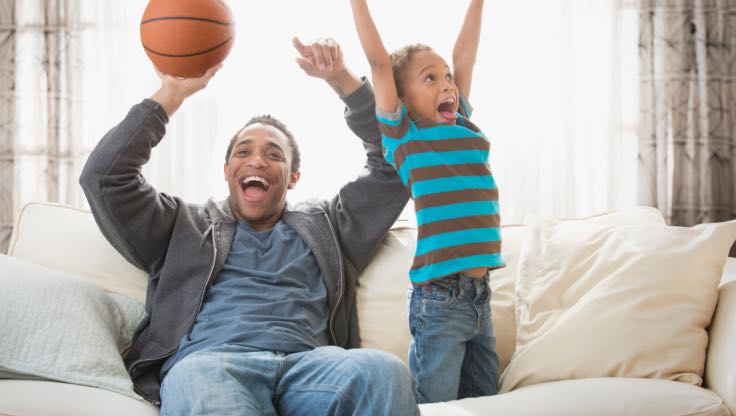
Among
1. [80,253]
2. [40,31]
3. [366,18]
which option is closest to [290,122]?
[40,31]

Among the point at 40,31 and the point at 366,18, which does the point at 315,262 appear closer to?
the point at 366,18

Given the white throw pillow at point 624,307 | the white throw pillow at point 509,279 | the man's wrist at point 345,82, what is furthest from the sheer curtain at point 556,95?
the man's wrist at point 345,82

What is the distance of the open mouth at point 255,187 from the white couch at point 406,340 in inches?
14.7

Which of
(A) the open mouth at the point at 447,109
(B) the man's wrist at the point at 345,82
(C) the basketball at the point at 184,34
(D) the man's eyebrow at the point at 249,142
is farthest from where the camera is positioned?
(D) the man's eyebrow at the point at 249,142

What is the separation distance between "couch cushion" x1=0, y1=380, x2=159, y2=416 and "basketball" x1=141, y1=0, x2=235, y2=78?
827 mm

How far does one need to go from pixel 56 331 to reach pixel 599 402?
1229 millimetres

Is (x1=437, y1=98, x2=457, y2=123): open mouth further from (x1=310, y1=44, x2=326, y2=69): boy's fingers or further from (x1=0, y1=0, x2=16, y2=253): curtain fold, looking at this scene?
(x1=0, y1=0, x2=16, y2=253): curtain fold

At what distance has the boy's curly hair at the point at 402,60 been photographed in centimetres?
190

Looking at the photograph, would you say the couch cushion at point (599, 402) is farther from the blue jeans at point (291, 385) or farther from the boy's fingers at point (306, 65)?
the boy's fingers at point (306, 65)

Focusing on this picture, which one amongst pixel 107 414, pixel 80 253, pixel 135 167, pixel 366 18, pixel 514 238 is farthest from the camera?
pixel 514 238

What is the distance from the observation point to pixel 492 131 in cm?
327

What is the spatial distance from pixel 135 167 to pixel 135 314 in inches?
15.6

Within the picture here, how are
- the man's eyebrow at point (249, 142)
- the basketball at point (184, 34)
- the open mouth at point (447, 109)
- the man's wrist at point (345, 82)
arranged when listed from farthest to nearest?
the man's eyebrow at point (249, 142), the man's wrist at point (345, 82), the basketball at point (184, 34), the open mouth at point (447, 109)

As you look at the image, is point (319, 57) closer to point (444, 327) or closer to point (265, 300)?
point (265, 300)
